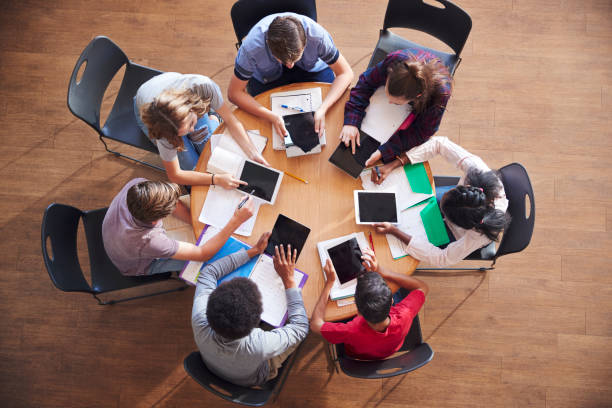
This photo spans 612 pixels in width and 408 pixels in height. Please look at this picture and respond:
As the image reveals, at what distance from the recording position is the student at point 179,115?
6.04ft

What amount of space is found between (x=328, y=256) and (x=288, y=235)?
23 cm

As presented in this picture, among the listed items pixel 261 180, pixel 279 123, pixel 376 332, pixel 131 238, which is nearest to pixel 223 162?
pixel 261 180

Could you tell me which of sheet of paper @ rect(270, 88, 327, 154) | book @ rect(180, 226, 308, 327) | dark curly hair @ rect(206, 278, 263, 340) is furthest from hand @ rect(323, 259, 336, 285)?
sheet of paper @ rect(270, 88, 327, 154)

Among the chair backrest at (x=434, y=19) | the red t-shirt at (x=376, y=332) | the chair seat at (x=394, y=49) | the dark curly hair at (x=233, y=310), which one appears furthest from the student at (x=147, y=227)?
→ the chair backrest at (x=434, y=19)

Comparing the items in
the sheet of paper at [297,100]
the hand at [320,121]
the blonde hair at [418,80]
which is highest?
the blonde hair at [418,80]

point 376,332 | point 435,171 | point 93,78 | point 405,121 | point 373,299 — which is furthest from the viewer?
point 435,171

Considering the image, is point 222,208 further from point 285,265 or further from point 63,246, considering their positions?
point 63,246

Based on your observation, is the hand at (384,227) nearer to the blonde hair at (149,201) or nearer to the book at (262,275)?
the book at (262,275)

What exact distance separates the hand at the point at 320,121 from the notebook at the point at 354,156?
0.13m

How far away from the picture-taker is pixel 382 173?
2039mm

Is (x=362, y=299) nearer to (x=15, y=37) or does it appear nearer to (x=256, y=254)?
(x=256, y=254)

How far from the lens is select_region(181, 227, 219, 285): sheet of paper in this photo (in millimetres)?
1964

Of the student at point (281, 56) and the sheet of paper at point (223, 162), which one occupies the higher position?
the student at point (281, 56)

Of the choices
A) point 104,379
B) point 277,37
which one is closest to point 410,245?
point 277,37
